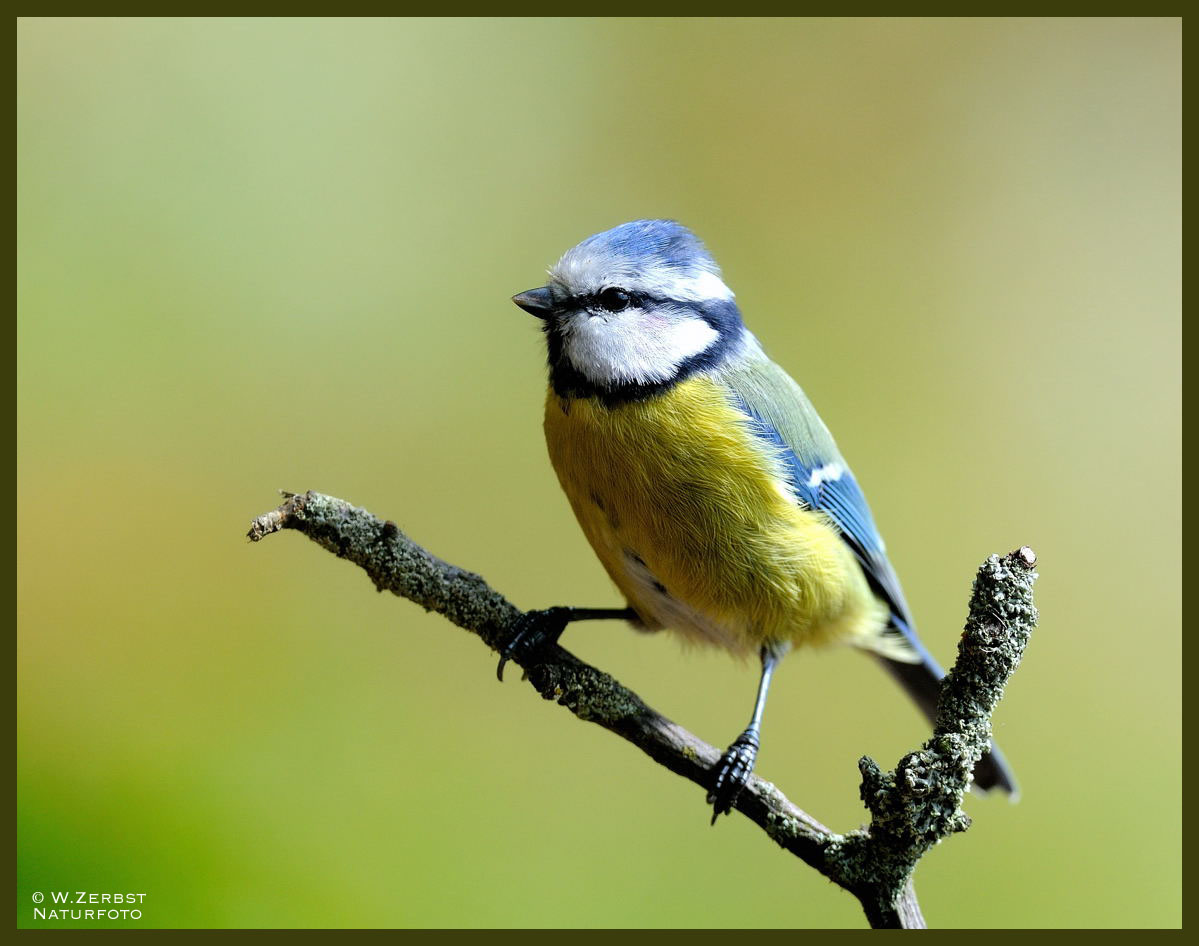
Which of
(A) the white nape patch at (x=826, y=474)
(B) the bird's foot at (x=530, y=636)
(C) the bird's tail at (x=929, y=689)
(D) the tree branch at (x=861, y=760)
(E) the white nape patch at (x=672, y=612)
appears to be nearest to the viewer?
(D) the tree branch at (x=861, y=760)

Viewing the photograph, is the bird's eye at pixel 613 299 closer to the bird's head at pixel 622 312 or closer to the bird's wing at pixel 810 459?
the bird's head at pixel 622 312

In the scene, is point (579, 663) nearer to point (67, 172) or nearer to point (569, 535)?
point (569, 535)

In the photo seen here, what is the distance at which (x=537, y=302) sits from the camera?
173cm

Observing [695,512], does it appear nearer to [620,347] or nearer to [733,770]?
[620,347]

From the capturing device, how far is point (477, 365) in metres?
2.96

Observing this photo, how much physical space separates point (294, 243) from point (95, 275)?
1.71 feet

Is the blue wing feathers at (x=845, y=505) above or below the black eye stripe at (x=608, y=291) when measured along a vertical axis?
below

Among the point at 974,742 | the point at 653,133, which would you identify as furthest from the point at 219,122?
the point at 974,742

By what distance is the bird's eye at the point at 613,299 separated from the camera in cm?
172

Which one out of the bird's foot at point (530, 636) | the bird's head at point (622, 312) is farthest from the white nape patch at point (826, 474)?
the bird's foot at point (530, 636)

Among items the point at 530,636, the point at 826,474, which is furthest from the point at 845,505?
the point at 530,636

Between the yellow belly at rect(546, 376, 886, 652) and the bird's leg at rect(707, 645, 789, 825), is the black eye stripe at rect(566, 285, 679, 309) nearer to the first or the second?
the yellow belly at rect(546, 376, 886, 652)

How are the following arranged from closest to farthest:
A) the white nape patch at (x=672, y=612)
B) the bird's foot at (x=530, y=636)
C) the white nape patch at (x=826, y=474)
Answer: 1. the bird's foot at (x=530, y=636)
2. the white nape patch at (x=672, y=612)
3. the white nape patch at (x=826, y=474)

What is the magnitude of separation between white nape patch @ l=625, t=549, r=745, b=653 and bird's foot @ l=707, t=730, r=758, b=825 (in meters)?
0.25
